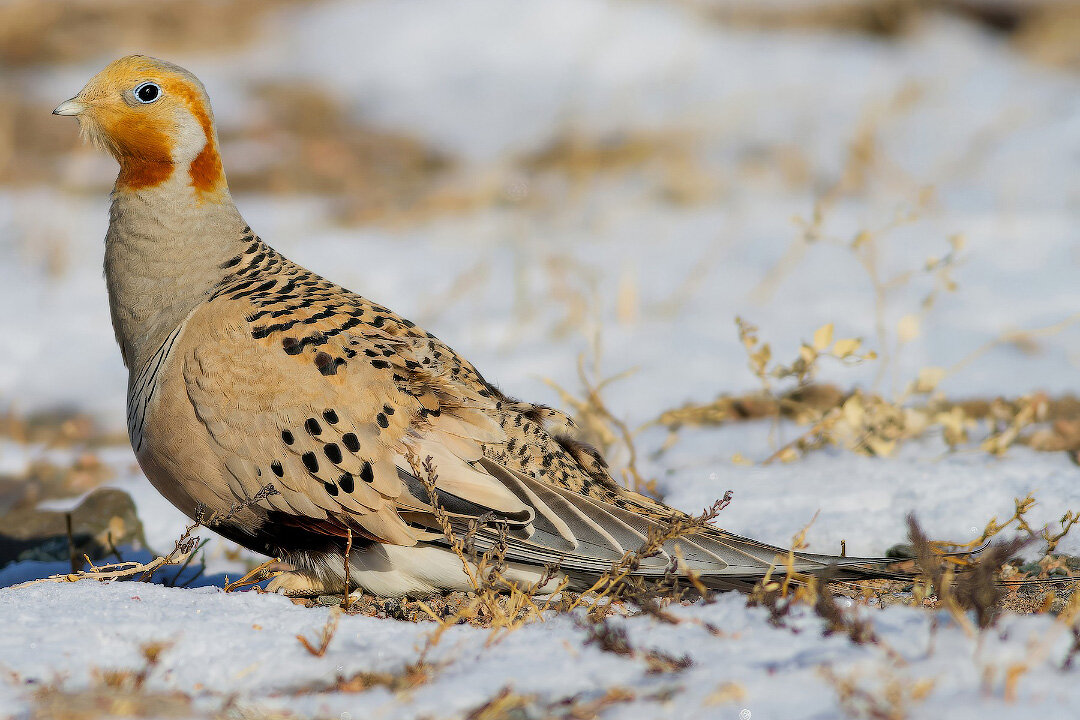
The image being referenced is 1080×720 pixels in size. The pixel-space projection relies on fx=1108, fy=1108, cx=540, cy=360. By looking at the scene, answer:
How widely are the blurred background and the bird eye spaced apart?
157 cm

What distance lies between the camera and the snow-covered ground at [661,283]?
2445 mm

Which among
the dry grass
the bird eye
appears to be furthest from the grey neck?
the dry grass

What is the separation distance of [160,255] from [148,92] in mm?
624

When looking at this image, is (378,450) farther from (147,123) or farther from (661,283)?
(661,283)

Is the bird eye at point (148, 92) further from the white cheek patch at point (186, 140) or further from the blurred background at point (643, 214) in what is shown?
the blurred background at point (643, 214)

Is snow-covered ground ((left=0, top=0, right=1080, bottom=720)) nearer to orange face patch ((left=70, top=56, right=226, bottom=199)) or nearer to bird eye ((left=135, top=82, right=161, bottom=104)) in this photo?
orange face patch ((left=70, top=56, right=226, bottom=199))

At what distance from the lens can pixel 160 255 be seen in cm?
377

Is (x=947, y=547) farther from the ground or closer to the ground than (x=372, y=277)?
closer to the ground

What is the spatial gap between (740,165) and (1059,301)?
12.4 feet

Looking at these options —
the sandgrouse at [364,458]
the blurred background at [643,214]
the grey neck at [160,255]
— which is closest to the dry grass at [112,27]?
the blurred background at [643,214]

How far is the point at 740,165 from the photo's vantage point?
10445 mm

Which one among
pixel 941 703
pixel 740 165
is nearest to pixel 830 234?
pixel 740 165

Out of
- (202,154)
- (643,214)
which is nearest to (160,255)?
(202,154)

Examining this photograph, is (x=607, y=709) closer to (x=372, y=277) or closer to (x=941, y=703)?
(x=941, y=703)
